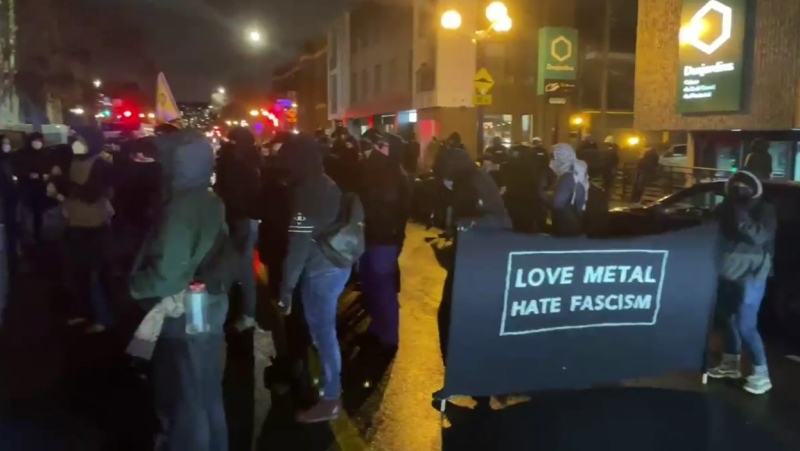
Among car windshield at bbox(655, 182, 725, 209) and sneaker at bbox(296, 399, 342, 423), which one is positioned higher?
car windshield at bbox(655, 182, 725, 209)

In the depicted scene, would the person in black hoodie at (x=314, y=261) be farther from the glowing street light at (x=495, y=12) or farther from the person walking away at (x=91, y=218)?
the glowing street light at (x=495, y=12)

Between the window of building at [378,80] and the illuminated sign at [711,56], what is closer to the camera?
the illuminated sign at [711,56]

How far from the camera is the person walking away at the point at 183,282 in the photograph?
406 centimetres

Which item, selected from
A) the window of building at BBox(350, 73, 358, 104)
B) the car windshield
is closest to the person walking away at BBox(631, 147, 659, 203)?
the car windshield

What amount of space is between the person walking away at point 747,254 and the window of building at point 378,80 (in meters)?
37.9

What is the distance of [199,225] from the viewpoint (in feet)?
13.6

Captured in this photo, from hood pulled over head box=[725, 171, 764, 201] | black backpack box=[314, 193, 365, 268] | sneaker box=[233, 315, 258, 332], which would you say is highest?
hood pulled over head box=[725, 171, 764, 201]

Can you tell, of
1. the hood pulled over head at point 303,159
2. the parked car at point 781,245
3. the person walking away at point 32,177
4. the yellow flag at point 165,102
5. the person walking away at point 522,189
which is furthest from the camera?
the person walking away at point 522,189

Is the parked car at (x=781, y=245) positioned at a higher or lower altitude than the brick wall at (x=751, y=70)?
lower

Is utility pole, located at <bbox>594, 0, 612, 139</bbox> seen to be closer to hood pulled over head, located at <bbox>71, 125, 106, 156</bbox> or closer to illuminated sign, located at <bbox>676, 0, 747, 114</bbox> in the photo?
illuminated sign, located at <bbox>676, 0, 747, 114</bbox>

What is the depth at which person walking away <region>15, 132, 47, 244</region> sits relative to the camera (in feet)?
39.6

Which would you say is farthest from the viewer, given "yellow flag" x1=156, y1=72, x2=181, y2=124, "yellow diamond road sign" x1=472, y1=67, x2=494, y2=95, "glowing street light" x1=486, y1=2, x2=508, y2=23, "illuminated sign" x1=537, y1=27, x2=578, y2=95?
"illuminated sign" x1=537, y1=27, x2=578, y2=95

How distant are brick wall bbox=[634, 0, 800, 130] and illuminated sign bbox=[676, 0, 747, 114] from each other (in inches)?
11.8

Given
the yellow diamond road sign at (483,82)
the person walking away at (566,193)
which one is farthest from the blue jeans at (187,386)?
the yellow diamond road sign at (483,82)
